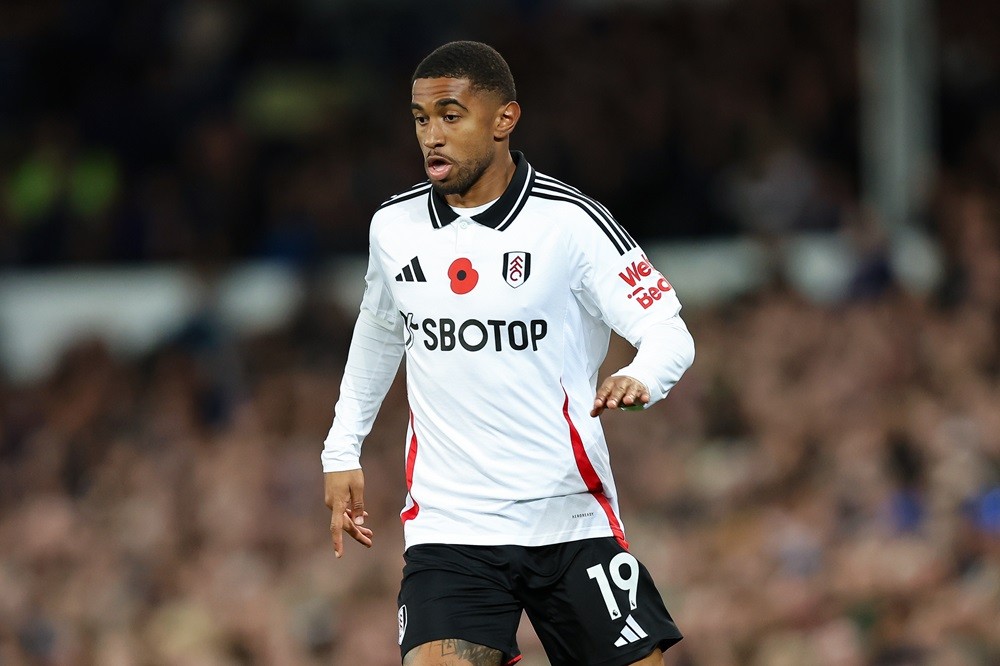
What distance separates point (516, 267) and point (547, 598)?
3.43 feet

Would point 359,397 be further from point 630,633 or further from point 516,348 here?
point 630,633

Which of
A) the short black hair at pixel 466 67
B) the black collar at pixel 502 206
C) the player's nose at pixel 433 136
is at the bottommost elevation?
the black collar at pixel 502 206

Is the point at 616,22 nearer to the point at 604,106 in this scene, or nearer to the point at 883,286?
the point at 604,106

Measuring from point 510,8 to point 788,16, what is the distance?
341 cm

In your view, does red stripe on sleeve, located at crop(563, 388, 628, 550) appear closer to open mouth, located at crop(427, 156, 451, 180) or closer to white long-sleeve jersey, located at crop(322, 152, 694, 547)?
white long-sleeve jersey, located at crop(322, 152, 694, 547)

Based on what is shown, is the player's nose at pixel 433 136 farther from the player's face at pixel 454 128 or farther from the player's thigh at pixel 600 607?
the player's thigh at pixel 600 607

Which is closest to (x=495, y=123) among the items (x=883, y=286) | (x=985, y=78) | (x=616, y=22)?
(x=883, y=286)

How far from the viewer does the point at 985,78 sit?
14.4 metres

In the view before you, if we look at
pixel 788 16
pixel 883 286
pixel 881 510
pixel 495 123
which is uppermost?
pixel 788 16

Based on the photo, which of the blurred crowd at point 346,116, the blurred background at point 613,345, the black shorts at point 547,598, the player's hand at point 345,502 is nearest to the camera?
the black shorts at point 547,598

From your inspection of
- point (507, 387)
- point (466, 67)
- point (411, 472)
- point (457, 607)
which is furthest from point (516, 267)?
point (457, 607)

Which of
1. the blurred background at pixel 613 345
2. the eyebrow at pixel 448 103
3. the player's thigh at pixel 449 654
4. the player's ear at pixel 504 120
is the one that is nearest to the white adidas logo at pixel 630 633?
the player's thigh at pixel 449 654

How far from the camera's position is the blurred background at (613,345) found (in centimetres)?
1033

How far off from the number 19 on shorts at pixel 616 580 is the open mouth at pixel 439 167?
4.31ft
